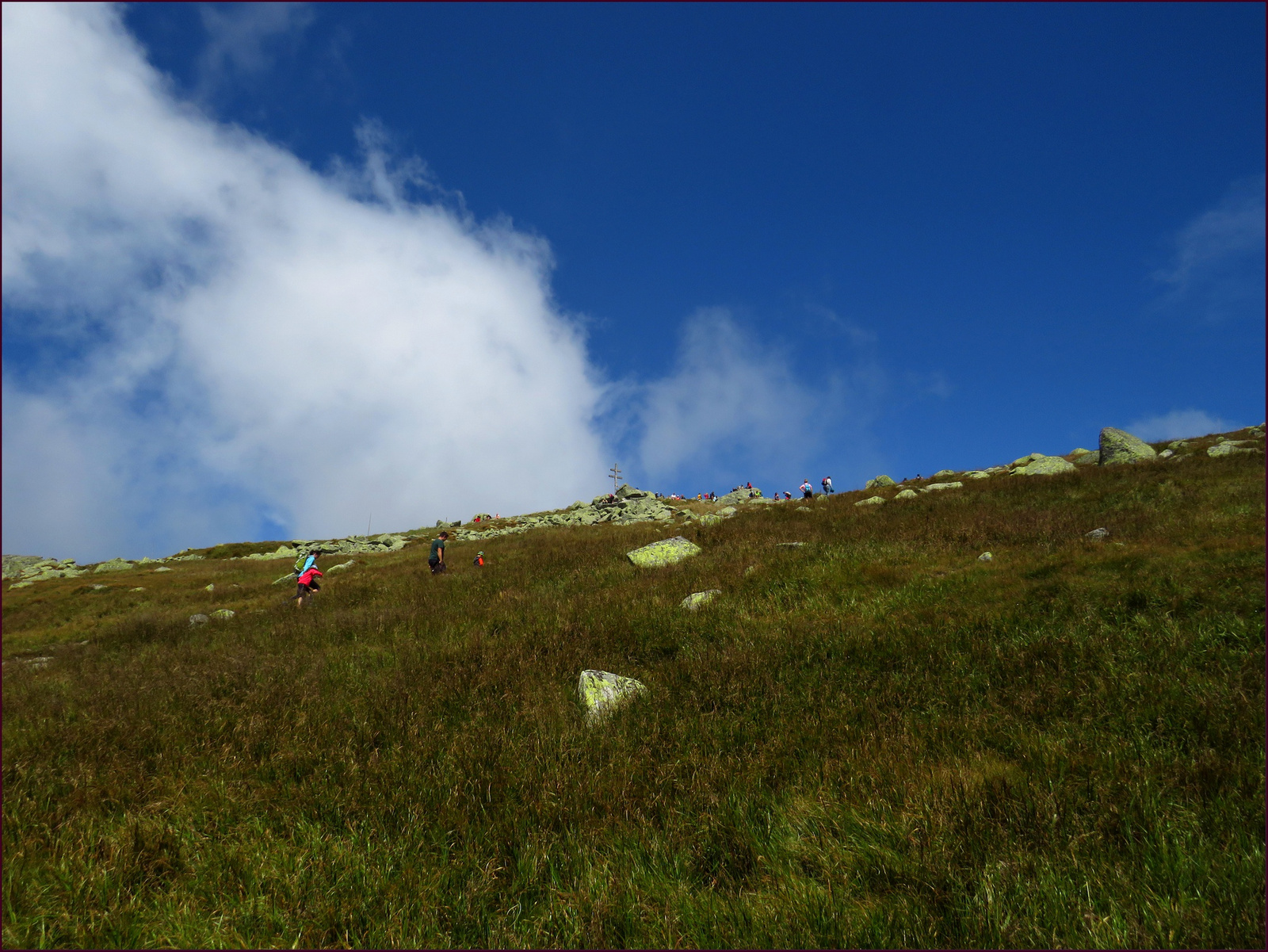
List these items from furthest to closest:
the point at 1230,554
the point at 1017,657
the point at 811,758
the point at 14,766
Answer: the point at 1230,554 < the point at 1017,657 < the point at 14,766 < the point at 811,758

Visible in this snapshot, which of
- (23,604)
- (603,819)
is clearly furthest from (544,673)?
(23,604)

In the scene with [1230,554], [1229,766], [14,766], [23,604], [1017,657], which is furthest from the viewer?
[23,604]

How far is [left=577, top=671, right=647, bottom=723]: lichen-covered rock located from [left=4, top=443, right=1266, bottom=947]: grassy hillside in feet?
1.00

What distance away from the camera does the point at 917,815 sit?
3.11 metres

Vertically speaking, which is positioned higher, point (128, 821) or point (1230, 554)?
point (1230, 554)

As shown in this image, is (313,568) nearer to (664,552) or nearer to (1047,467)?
(664,552)

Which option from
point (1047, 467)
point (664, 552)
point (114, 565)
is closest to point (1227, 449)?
point (1047, 467)

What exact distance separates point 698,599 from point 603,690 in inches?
144

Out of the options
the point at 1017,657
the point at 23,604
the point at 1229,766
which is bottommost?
the point at 1229,766

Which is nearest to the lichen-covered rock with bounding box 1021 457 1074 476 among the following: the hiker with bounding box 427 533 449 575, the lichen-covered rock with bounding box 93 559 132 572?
the hiker with bounding box 427 533 449 575

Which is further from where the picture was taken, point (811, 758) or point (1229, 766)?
point (811, 758)

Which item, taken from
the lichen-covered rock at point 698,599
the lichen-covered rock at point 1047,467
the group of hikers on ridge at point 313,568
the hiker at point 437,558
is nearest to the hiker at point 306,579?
the group of hikers on ridge at point 313,568

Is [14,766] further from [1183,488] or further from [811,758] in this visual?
[1183,488]

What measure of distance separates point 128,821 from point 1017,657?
7.48m
